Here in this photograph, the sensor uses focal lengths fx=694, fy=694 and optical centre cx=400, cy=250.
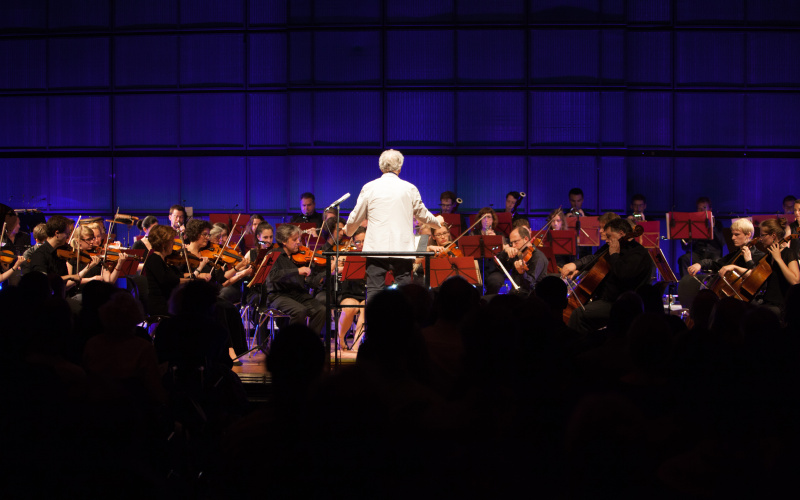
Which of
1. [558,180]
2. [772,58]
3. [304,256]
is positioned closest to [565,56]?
[558,180]

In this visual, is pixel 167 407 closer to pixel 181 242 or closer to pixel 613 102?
pixel 181 242

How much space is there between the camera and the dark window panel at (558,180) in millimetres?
9820

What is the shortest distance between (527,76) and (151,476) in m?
9.04

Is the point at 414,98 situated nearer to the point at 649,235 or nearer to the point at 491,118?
the point at 491,118

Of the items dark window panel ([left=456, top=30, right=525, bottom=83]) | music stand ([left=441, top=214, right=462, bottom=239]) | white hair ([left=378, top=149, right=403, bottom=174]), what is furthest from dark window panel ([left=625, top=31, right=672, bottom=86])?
white hair ([left=378, top=149, right=403, bottom=174])

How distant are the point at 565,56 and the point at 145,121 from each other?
6188mm

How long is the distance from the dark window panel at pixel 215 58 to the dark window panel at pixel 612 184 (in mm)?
5373

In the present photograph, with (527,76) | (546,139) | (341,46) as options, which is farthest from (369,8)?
(546,139)

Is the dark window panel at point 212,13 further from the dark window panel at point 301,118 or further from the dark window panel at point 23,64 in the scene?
the dark window panel at point 23,64

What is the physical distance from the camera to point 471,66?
983 cm

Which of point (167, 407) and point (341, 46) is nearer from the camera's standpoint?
point (167, 407)

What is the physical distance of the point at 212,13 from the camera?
1011cm

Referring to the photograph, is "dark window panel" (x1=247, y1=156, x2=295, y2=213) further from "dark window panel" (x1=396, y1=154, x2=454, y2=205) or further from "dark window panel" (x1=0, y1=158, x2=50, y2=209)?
"dark window panel" (x1=0, y1=158, x2=50, y2=209)

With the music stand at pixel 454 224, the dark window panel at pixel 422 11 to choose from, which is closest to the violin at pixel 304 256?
the music stand at pixel 454 224
